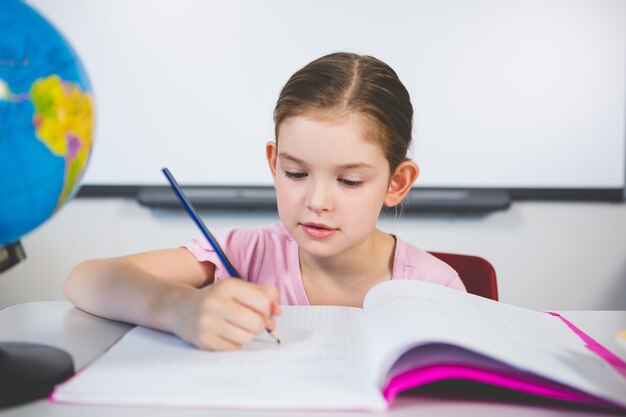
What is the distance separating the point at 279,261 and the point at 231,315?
51 centimetres

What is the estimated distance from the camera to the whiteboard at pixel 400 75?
1.82 meters

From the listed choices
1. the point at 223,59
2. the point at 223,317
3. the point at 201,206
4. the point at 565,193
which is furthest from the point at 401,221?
the point at 223,317

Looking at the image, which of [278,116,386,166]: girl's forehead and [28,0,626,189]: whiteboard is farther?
[28,0,626,189]: whiteboard

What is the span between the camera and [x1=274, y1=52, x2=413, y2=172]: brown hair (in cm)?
91

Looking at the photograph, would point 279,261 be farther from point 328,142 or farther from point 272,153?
point 328,142

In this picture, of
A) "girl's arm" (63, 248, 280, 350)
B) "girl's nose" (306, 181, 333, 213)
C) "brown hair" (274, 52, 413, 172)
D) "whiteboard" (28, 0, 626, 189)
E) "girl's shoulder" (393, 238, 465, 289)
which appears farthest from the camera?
"whiteboard" (28, 0, 626, 189)

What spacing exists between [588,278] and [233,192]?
119 cm

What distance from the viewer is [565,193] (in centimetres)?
184

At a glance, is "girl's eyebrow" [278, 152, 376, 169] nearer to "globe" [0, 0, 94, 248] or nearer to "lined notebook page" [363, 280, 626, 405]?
"lined notebook page" [363, 280, 626, 405]

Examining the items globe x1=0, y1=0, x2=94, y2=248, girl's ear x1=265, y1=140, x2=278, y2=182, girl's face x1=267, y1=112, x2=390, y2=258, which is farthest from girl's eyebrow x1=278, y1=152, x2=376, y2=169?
globe x1=0, y1=0, x2=94, y2=248

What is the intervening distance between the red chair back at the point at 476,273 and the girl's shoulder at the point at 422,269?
Result: 5 cm

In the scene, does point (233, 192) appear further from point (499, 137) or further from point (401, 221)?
point (499, 137)

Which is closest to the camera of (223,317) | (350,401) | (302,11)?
(350,401)

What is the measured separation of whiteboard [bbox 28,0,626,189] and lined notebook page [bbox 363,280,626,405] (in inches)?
48.2
